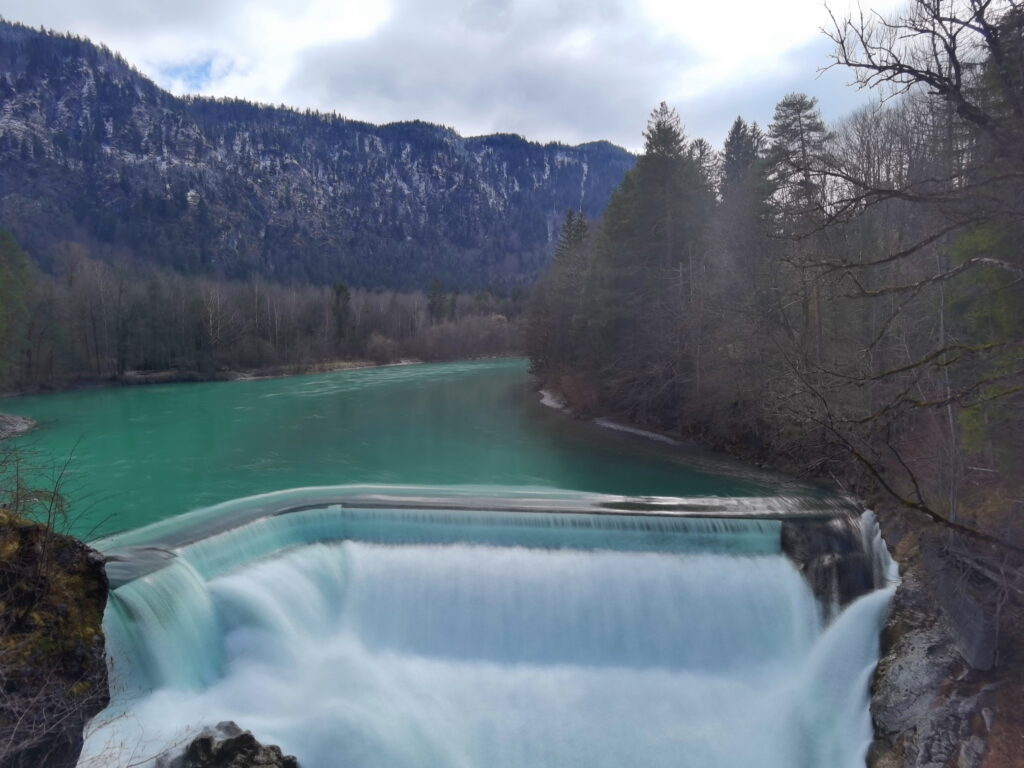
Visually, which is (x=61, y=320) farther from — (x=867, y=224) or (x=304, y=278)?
(x=304, y=278)

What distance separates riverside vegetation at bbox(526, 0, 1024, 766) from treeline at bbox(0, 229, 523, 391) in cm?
2673

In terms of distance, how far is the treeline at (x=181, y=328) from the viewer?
35.1 m

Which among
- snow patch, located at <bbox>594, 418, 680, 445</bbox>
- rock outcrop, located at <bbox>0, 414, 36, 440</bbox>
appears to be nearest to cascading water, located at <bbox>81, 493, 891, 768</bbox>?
snow patch, located at <bbox>594, 418, 680, 445</bbox>

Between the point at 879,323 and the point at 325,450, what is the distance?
15.2 meters

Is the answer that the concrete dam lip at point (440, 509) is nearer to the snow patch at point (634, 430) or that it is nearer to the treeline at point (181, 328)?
the snow patch at point (634, 430)

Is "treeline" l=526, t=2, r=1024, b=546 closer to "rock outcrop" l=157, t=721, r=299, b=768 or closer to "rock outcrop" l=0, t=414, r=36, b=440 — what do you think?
"rock outcrop" l=157, t=721, r=299, b=768

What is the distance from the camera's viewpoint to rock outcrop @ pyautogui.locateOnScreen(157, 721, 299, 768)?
6.70 m

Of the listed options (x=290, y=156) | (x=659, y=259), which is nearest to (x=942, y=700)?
(x=659, y=259)

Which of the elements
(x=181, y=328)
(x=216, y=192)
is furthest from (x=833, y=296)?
(x=216, y=192)

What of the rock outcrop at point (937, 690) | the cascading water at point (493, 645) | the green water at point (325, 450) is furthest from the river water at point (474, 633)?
the rock outcrop at point (937, 690)

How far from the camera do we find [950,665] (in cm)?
753

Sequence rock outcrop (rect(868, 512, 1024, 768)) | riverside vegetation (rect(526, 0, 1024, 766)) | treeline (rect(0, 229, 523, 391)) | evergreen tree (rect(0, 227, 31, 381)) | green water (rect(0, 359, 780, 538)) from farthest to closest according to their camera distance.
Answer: treeline (rect(0, 229, 523, 391)), evergreen tree (rect(0, 227, 31, 381)), green water (rect(0, 359, 780, 538)), rock outcrop (rect(868, 512, 1024, 768)), riverside vegetation (rect(526, 0, 1024, 766))

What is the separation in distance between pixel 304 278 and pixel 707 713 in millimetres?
120753

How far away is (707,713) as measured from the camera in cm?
857
